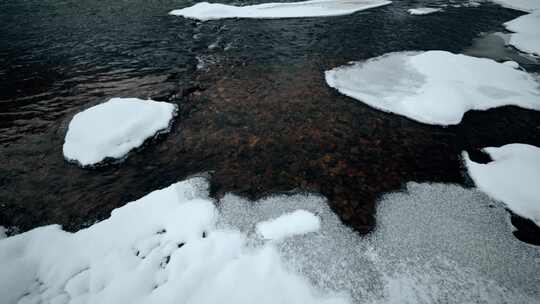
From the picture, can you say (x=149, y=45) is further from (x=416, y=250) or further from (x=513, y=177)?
(x=513, y=177)

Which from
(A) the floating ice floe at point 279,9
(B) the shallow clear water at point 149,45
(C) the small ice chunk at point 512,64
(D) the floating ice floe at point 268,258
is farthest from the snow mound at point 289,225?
(A) the floating ice floe at point 279,9

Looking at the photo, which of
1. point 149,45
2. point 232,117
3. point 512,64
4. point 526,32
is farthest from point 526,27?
point 149,45

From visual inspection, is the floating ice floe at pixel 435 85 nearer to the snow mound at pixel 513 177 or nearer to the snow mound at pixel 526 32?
the snow mound at pixel 513 177

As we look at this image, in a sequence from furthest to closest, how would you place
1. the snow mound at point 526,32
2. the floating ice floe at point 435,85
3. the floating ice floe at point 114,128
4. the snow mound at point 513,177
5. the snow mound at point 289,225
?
the snow mound at point 526,32, the floating ice floe at point 435,85, the floating ice floe at point 114,128, the snow mound at point 513,177, the snow mound at point 289,225

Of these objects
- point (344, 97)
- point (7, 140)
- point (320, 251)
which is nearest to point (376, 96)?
point (344, 97)

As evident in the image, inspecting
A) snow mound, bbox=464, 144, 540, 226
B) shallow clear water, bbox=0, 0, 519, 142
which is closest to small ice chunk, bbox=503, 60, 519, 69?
shallow clear water, bbox=0, 0, 519, 142

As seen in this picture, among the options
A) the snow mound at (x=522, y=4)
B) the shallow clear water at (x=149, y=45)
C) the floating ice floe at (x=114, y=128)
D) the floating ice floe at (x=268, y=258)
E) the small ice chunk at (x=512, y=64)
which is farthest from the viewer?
the snow mound at (x=522, y=4)
